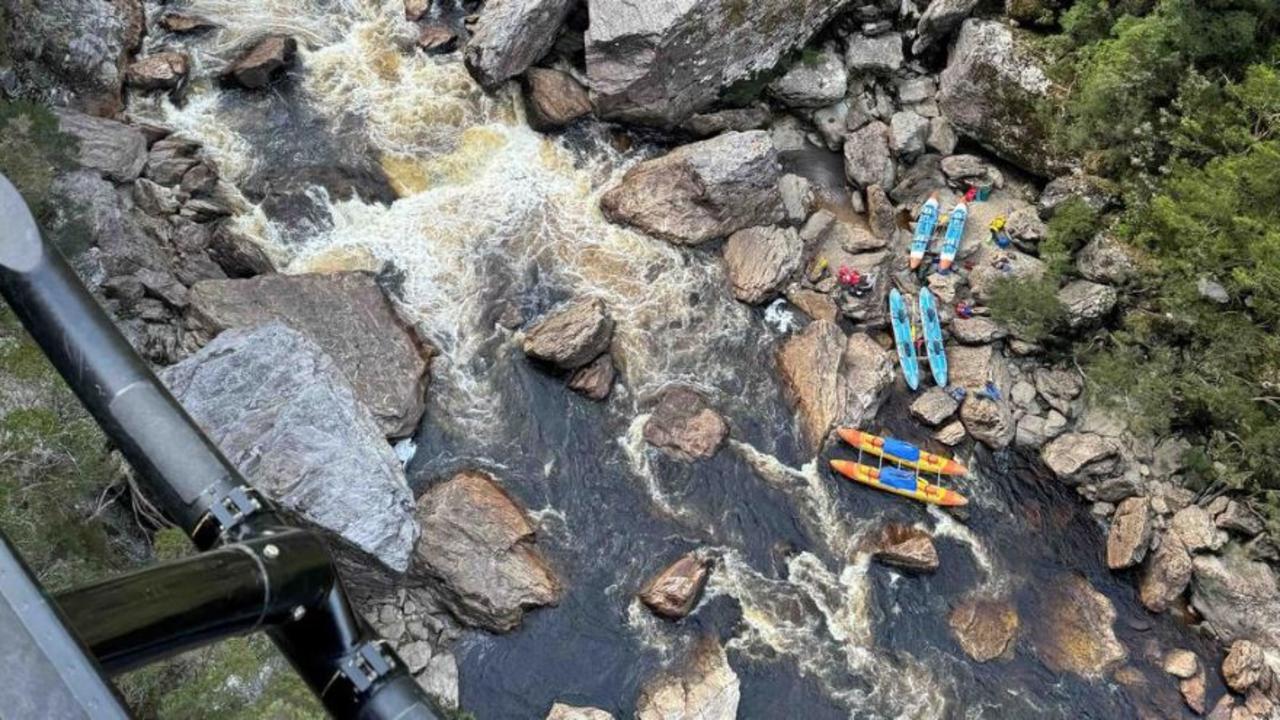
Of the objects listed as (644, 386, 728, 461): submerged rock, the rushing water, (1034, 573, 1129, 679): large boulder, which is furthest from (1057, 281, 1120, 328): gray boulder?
(644, 386, 728, 461): submerged rock

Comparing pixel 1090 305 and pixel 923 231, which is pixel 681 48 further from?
pixel 1090 305

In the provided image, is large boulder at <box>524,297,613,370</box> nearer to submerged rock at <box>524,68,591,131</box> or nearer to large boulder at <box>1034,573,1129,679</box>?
submerged rock at <box>524,68,591,131</box>

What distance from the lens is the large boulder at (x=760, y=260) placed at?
19.5m

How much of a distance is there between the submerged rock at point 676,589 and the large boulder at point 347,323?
5062mm

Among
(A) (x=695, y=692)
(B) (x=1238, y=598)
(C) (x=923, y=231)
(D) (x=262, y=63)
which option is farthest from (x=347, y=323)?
(B) (x=1238, y=598)

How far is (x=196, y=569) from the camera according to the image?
454 centimetres

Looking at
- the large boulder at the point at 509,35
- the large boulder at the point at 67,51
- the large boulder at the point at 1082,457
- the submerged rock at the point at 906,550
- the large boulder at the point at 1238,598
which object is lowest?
the large boulder at the point at 1238,598

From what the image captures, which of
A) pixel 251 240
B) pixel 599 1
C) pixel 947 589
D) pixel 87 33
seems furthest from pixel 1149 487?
pixel 87 33

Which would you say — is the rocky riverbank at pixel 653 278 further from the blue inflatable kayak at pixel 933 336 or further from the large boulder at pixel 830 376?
the blue inflatable kayak at pixel 933 336

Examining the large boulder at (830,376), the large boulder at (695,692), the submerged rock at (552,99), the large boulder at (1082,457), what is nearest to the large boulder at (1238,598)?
the large boulder at (1082,457)

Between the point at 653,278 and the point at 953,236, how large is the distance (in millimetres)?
6696

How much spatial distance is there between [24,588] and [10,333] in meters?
10.3

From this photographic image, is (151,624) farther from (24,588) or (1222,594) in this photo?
(1222,594)

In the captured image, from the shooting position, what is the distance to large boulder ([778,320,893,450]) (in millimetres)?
18109
